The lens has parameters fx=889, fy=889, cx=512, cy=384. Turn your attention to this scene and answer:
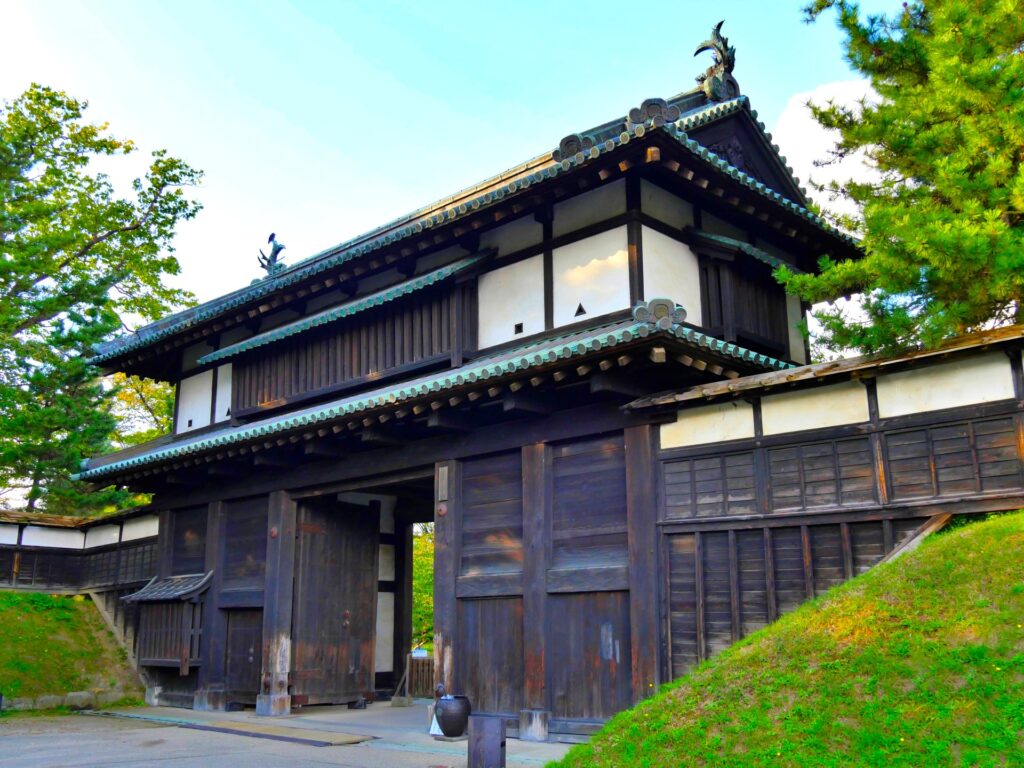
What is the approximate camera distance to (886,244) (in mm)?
9758

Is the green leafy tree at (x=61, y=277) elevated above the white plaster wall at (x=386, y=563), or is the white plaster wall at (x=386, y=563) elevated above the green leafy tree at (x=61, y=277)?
the green leafy tree at (x=61, y=277)

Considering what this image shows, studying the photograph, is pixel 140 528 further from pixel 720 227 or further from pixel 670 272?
pixel 720 227

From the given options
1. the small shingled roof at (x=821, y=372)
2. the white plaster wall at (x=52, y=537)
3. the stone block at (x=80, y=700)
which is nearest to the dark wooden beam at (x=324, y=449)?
the small shingled roof at (x=821, y=372)

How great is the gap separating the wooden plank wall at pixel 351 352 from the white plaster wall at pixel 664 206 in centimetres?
328

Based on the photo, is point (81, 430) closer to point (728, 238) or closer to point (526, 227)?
point (526, 227)

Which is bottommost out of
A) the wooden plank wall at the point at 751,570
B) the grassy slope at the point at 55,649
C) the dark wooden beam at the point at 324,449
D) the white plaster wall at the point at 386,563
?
the grassy slope at the point at 55,649

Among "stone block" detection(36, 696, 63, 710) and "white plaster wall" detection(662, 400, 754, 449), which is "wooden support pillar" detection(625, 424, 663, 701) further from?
"stone block" detection(36, 696, 63, 710)

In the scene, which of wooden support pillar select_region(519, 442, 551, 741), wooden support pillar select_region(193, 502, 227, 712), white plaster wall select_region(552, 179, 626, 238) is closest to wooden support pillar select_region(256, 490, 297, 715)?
wooden support pillar select_region(193, 502, 227, 712)

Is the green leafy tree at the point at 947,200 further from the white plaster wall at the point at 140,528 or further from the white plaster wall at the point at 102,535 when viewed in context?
the white plaster wall at the point at 102,535

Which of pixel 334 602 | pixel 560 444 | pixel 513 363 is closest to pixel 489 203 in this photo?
pixel 513 363

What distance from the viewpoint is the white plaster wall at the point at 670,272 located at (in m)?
12.3

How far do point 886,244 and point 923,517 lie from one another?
2971 mm

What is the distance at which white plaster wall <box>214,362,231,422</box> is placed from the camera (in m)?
18.6

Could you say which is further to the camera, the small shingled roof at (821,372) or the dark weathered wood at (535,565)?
the dark weathered wood at (535,565)
